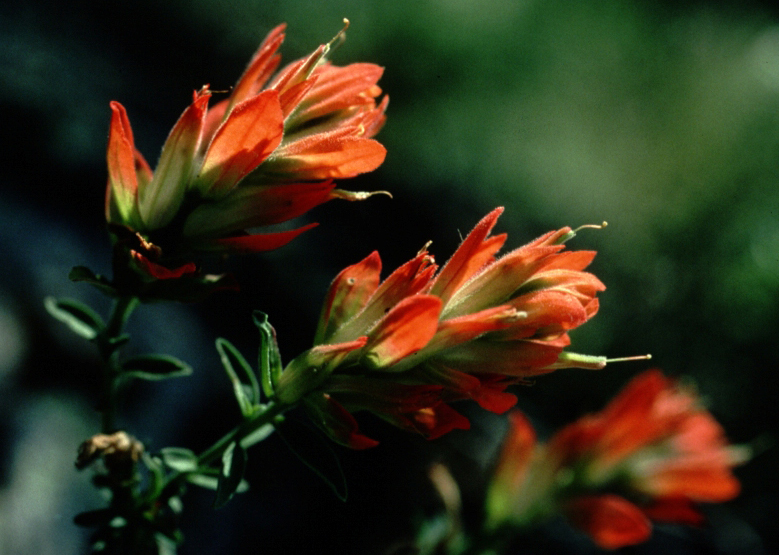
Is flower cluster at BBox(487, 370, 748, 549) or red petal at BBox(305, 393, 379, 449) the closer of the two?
red petal at BBox(305, 393, 379, 449)

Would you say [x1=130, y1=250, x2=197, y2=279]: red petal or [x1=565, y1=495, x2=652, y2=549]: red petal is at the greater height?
[x1=130, y1=250, x2=197, y2=279]: red petal

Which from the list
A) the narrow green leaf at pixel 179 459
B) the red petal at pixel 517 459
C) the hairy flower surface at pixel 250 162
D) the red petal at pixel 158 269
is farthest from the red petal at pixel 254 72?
the red petal at pixel 517 459

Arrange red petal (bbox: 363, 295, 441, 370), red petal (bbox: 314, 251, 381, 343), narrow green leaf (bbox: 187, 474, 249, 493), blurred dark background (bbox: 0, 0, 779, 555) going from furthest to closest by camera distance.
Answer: blurred dark background (bbox: 0, 0, 779, 555) → narrow green leaf (bbox: 187, 474, 249, 493) → red petal (bbox: 314, 251, 381, 343) → red petal (bbox: 363, 295, 441, 370)

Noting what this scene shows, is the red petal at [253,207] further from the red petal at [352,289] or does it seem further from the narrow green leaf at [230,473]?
the narrow green leaf at [230,473]

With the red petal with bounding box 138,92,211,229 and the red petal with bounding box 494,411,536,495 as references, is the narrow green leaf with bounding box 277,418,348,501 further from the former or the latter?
the red petal with bounding box 494,411,536,495

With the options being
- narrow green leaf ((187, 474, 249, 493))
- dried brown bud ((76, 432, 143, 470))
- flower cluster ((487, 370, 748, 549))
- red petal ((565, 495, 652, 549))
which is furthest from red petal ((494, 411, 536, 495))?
dried brown bud ((76, 432, 143, 470))

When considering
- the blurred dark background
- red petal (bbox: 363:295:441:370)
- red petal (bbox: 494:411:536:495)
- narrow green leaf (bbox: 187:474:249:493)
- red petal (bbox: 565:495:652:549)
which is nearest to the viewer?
red petal (bbox: 363:295:441:370)
